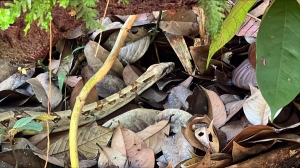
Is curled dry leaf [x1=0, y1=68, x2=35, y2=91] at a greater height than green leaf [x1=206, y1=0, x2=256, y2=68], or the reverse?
green leaf [x1=206, y1=0, x2=256, y2=68]

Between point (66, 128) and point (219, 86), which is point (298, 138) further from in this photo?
point (66, 128)

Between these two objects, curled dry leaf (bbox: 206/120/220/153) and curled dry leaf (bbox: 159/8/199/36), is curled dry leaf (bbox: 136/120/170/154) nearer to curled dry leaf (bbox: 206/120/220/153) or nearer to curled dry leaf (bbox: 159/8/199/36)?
curled dry leaf (bbox: 206/120/220/153)

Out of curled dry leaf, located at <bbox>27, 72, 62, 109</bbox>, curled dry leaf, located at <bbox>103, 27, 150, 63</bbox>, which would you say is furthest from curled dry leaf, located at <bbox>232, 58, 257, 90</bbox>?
curled dry leaf, located at <bbox>27, 72, 62, 109</bbox>

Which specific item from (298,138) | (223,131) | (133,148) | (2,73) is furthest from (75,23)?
(2,73)

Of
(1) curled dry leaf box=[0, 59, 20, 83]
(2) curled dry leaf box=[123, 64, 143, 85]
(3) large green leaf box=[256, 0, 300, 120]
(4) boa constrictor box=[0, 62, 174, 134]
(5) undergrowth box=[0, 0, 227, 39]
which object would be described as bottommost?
(4) boa constrictor box=[0, 62, 174, 134]

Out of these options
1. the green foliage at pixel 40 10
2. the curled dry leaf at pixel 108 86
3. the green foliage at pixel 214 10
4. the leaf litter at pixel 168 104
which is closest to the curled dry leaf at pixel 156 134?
the leaf litter at pixel 168 104

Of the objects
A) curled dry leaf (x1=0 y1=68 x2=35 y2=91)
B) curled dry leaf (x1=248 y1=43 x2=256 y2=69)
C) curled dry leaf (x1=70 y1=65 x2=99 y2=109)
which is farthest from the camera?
curled dry leaf (x1=0 y1=68 x2=35 y2=91)

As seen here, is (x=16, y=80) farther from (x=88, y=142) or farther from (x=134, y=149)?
(x=134, y=149)
